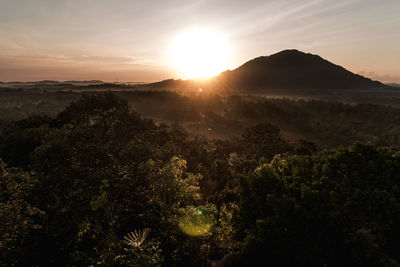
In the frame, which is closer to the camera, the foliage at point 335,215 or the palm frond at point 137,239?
the foliage at point 335,215

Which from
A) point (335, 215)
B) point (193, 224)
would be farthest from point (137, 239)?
point (335, 215)

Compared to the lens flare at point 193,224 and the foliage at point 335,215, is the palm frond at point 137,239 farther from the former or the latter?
the foliage at point 335,215

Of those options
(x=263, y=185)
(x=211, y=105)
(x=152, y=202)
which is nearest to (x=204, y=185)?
(x=152, y=202)

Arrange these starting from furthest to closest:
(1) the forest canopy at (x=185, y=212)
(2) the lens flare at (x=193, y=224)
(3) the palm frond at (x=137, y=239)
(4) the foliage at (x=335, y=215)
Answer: (2) the lens flare at (x=193, y=224) < (1) the forest canopy at (x=185, y=212) < (3) the palm frond at (x=137, y=239) < (4) the foliage at (x=335, y=215)

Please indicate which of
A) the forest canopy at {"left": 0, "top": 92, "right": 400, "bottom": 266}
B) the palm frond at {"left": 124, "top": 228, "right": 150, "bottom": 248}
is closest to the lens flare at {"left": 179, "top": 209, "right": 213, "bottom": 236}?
the forest canopy at {"left": 0, "top": 92, "right": 400, "bottom": 266}

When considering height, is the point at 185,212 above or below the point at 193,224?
above

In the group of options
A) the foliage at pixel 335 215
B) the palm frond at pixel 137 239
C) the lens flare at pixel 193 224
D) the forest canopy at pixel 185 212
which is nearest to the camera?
the foliage at pixel 335 215

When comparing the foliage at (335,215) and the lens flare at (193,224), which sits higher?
the foliage at (335,215)

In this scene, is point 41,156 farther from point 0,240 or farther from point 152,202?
point 152,202

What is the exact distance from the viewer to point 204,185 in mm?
30766

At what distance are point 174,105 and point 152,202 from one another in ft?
352

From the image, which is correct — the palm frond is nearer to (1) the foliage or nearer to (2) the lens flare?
(2) the lens flare

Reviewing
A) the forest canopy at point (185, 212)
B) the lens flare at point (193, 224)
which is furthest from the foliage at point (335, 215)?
the lens flare at point (193, 224)

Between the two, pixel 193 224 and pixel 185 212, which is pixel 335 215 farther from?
pixel 185 212
